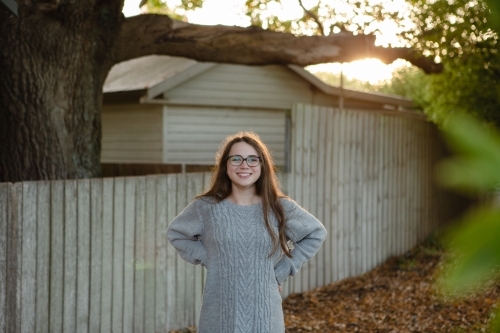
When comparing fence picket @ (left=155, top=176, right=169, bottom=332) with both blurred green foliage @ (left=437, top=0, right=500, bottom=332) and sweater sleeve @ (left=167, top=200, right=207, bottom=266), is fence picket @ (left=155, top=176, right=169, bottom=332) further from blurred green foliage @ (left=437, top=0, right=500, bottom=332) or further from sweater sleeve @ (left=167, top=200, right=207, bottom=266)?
blurred green foliage @ (left=437, top=0, right=500, bottom=332)

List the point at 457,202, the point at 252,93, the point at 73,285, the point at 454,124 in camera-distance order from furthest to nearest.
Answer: the point at 252,93 < the point at 457,202 < the point at 73,285 < the point at 454,124

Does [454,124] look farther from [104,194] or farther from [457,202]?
[457,202]

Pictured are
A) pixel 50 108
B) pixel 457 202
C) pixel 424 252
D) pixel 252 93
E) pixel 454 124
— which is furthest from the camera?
pixel 252 93

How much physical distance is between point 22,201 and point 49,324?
0.96 meters

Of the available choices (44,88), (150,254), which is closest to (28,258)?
(150,254)

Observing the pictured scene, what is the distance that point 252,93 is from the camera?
16.5m

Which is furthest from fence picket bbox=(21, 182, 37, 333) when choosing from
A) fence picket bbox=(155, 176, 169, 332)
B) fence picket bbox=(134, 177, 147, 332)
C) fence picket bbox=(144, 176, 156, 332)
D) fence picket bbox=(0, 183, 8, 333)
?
fence picket bbox=(155, 176, 169, 332)

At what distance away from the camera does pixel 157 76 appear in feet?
48.0

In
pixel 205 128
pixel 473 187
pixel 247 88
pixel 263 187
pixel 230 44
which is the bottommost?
pixel 263 187

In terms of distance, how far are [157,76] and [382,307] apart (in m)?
7.68

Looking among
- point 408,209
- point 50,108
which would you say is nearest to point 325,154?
point 408,209

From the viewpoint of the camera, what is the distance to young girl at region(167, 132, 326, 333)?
3.99 m

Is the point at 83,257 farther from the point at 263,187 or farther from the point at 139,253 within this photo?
the point at 263,187

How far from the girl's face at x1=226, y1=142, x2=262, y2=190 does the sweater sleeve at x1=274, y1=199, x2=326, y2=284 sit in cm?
21
